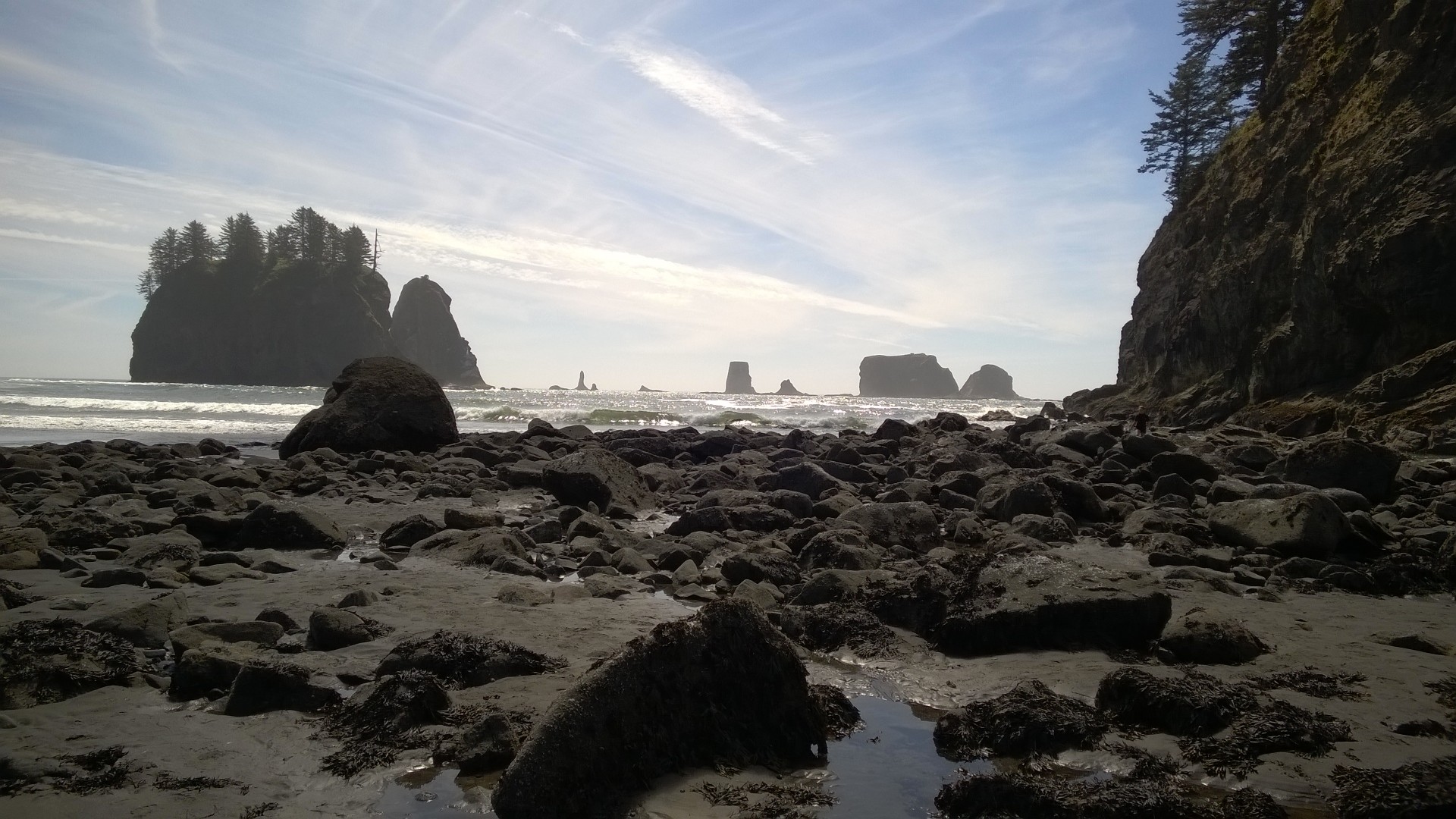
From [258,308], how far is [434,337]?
22.7 m

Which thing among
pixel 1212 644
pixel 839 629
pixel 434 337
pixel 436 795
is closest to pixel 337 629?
pixel 436 795

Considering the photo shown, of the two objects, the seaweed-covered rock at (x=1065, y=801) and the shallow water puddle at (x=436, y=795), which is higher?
the seaweed-covered rock at (x=1065, y=801)

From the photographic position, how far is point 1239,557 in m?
6.51

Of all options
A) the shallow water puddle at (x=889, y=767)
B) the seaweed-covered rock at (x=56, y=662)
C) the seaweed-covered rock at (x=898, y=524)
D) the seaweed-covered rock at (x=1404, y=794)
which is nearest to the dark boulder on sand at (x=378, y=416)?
the seaweed-covered rock at (x=898, y=524)

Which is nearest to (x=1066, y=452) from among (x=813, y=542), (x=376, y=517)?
(x=813, y=542)

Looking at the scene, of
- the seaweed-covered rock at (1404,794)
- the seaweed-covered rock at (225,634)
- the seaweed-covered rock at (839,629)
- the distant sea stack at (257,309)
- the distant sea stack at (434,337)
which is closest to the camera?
the seaweed-covered rock at (1404,794)

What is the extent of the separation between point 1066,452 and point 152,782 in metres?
12.1

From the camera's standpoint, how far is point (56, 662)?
368cm

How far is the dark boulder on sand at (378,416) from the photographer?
1430 cm

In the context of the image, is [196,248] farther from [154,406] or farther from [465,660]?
[465,660]

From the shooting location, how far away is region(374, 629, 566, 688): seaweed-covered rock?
392 cm

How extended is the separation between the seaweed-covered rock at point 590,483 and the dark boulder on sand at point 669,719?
6.43 metres

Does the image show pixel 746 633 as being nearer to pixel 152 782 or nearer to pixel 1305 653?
pixel 152 782

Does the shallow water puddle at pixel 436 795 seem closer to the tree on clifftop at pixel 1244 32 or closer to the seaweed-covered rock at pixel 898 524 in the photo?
the seaweed-covered rock at pixel 898 524
